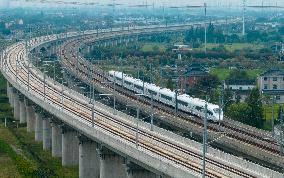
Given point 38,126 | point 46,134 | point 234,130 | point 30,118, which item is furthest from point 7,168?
point 234,130

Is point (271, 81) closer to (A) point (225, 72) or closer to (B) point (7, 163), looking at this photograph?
(A) point (225, 72)

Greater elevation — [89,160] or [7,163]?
[89,160]

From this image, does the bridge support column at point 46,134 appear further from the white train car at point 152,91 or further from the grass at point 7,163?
the white train car at point 152,91

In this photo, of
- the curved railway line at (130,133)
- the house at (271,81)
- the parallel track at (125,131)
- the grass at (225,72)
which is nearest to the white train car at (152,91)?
the curved railway line at (130,133)

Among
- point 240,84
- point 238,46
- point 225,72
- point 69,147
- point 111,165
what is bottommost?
point 238,46

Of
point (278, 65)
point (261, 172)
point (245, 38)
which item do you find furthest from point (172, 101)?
point (245, 38)

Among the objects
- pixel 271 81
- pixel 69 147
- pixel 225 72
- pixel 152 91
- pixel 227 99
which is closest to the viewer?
pixel 69 147

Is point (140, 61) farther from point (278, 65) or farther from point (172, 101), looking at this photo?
point (172, 101)
